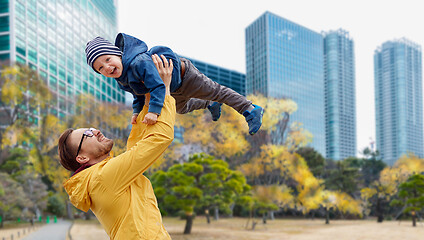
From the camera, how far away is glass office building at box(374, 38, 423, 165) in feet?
186

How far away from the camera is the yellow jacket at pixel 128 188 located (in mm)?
988

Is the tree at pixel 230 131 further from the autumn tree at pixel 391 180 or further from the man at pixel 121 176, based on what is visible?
the man at pixel 121 176

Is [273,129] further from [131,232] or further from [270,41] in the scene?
[270,41]

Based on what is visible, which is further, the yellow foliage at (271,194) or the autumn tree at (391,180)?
the autumn tree at (391,180)

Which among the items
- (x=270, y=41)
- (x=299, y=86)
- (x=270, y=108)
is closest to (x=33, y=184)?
(x=270, y=108)

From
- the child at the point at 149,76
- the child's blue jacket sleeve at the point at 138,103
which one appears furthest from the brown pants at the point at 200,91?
the child's blue jacket sleeve at the point at 138,103

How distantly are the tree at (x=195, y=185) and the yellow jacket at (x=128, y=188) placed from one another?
33.2ft

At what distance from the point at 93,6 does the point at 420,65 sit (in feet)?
193

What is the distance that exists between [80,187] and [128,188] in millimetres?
148

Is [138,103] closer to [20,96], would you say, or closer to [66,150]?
[66,150]

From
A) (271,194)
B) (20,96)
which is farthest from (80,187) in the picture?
(271,194)

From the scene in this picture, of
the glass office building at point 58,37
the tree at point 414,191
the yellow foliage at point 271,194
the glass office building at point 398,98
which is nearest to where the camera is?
the yellow foliage at point 271,194

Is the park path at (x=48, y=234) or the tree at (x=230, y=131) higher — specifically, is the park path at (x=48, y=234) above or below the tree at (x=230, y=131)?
below

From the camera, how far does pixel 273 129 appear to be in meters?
18.3
